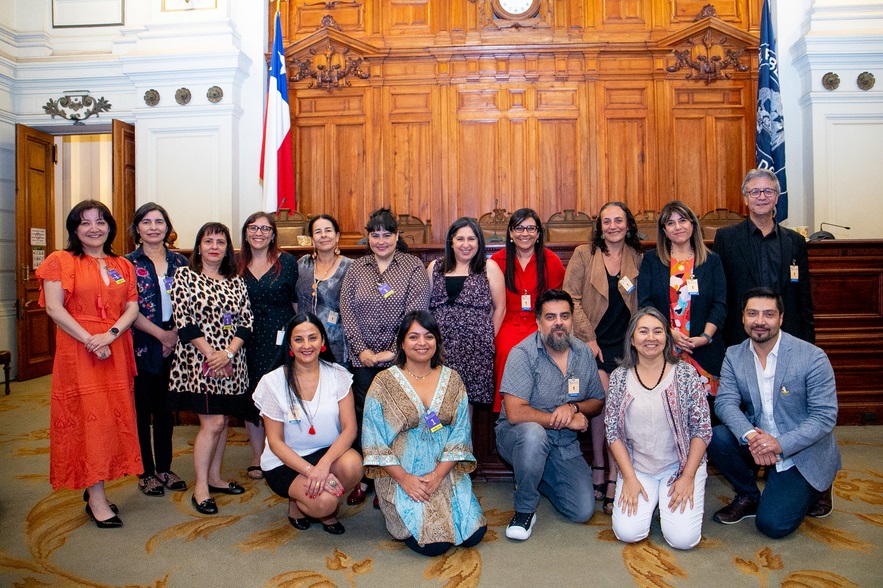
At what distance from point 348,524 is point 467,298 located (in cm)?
124

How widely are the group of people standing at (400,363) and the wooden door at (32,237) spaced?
4.41 meters

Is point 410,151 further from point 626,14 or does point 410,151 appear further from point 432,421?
point 432,421

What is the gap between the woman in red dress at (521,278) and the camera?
3254 mm

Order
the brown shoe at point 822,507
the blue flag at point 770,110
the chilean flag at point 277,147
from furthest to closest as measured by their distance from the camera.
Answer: the chilean flag at point 277,147
the blue flag at point 770,110
the brown shoe at point 822,507

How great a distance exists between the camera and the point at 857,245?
14.9 feet

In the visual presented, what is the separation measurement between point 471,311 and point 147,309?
1702 mm

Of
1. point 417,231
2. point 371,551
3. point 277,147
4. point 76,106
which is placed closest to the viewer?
point 371,551

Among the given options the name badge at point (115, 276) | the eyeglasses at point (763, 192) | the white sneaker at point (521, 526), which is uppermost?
the eyeglasses at point (763, 192)

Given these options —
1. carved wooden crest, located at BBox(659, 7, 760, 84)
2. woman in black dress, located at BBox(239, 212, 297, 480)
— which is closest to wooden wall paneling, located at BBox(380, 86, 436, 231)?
carved wooden crest, located at BBox(659, 7, 760, 84)

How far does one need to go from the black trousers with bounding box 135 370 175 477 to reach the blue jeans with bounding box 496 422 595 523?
5.93 ft

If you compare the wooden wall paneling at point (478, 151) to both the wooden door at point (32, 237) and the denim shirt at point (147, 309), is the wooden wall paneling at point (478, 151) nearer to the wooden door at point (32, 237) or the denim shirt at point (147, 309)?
the denim shirt at point (147, 309)

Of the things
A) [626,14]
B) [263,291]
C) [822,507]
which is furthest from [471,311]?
[626,14]

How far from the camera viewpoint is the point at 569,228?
20.2 feet

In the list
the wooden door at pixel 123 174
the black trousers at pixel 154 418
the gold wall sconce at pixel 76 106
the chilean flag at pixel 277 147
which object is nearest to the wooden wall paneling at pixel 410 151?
the chilean flag at pixel 277 147
